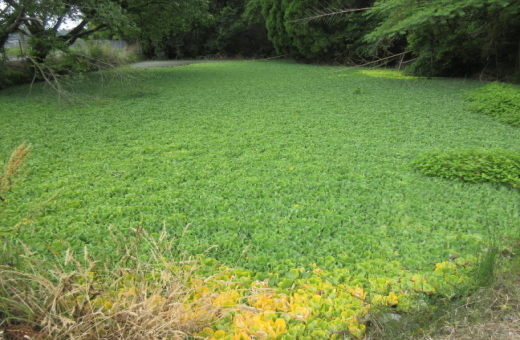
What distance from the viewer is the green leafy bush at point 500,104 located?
5.66 metres

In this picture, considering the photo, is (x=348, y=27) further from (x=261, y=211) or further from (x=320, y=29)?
(x=261, y=211)

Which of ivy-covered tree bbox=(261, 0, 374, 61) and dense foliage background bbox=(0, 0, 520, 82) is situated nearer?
dense foliage background bbox=(0, 0, 520, 82)

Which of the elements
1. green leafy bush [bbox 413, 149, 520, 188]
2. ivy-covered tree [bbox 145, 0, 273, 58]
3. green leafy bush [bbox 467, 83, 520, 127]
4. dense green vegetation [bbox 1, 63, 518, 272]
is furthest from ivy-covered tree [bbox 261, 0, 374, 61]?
green leafy bush [bbox 413, 149, 520, 188]

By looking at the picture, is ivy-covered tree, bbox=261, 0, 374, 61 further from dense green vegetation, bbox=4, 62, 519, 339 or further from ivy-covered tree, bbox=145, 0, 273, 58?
dense green vegetation, bbox=4, 62, 519, 339

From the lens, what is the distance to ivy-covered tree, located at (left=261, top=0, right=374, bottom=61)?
49.0 feet

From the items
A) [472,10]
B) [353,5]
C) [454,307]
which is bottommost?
[454,307]

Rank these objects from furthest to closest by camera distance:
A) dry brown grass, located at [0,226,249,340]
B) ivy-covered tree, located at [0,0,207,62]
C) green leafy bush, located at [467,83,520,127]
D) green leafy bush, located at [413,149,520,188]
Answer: ivy-covered tree, located at [0,0,207,62]
green leafy bush, located at [467,83,520,127]
green leafy bush, located at [413,149,520,188]
dry brown grass, located at [0,226,249,340]

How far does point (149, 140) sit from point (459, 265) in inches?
153

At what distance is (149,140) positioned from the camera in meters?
4.87

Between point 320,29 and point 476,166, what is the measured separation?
44.6 feet

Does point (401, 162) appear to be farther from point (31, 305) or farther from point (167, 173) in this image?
→ point (31, 305)

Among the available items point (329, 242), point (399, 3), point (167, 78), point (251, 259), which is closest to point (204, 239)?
point (251, 259)

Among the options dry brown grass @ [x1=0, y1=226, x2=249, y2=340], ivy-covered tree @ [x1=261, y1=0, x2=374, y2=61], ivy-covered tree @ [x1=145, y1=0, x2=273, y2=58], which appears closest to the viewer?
dry brown grass @ [x1=0, y1=226, x2=249, y2=340]

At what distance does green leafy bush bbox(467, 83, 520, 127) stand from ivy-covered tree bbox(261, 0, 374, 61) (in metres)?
8.34
